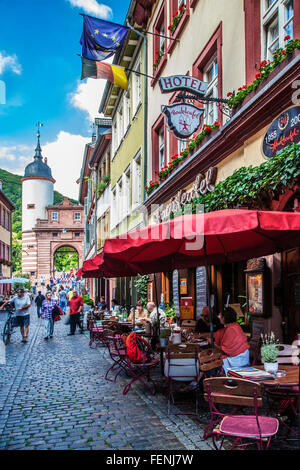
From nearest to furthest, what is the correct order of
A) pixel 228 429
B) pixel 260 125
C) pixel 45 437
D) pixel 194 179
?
pixel 228 429 < pixel 45 437 < pixel 260 125 < pixel 194 179

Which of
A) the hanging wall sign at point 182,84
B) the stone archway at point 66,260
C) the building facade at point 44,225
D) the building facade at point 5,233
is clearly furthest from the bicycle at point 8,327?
the stone archway at point 66,260

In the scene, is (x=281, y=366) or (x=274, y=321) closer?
(x=281, y=366)

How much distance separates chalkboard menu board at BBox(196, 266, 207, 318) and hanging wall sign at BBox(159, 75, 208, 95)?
486cm

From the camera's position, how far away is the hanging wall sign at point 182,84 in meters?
10.2

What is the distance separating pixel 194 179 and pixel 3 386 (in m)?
7.39

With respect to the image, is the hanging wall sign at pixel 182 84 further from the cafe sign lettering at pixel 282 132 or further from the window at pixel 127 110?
the window at pixel 127 110

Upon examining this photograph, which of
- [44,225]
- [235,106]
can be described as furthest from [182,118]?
[44,225]

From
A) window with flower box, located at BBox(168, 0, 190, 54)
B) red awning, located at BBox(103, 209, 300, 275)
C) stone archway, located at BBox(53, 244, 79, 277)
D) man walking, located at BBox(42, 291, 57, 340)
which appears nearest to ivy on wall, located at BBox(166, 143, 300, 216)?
red awning, located at BBox(103, 209, 300, 275)

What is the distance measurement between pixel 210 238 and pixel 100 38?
27.9ft

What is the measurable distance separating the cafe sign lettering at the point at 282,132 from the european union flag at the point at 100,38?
695cm

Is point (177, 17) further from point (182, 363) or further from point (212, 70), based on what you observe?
point (182, 363)
